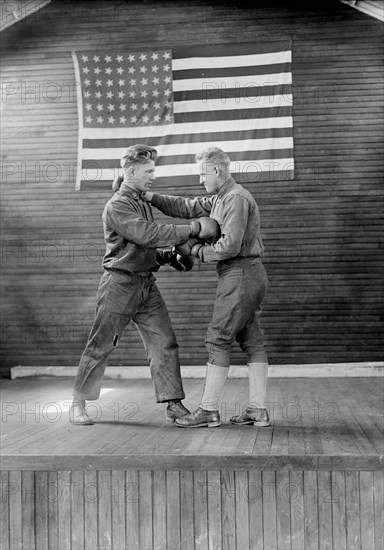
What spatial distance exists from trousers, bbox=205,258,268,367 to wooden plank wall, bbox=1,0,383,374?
3145mm

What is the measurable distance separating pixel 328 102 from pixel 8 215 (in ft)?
11.6

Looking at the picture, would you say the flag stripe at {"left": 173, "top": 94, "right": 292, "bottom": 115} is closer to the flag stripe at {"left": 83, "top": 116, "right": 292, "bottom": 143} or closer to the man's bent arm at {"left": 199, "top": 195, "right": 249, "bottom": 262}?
the flag stripe at {"left": 83, "top": 116, "right": 292, "bottom": 143}

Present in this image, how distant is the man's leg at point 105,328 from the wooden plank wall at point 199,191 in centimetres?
319

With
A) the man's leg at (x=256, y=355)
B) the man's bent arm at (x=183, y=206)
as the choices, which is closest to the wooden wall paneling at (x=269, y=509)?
the man's leg at (x=256, y=355)

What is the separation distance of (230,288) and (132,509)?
1417 millimetres

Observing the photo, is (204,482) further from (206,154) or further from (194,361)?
(194,361)

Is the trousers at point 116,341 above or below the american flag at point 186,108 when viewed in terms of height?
below

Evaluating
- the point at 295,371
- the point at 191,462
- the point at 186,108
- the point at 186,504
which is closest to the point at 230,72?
the point at 186,108

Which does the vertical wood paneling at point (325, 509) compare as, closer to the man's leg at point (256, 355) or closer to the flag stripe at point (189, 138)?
the man's leg at point (256, 355)

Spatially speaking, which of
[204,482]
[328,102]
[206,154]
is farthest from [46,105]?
[204,482]

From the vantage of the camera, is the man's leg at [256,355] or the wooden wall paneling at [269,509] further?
the man's leg at [256,355]

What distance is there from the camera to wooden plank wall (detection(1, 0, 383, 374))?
7578 mm

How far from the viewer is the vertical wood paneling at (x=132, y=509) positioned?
3.62 m

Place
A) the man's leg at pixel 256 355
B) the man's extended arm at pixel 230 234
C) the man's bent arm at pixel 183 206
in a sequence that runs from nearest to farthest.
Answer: the man's extended arm at pixel 230 234, the man's leg at pixel 256 355, the man's bent arm at pixel 183 206
